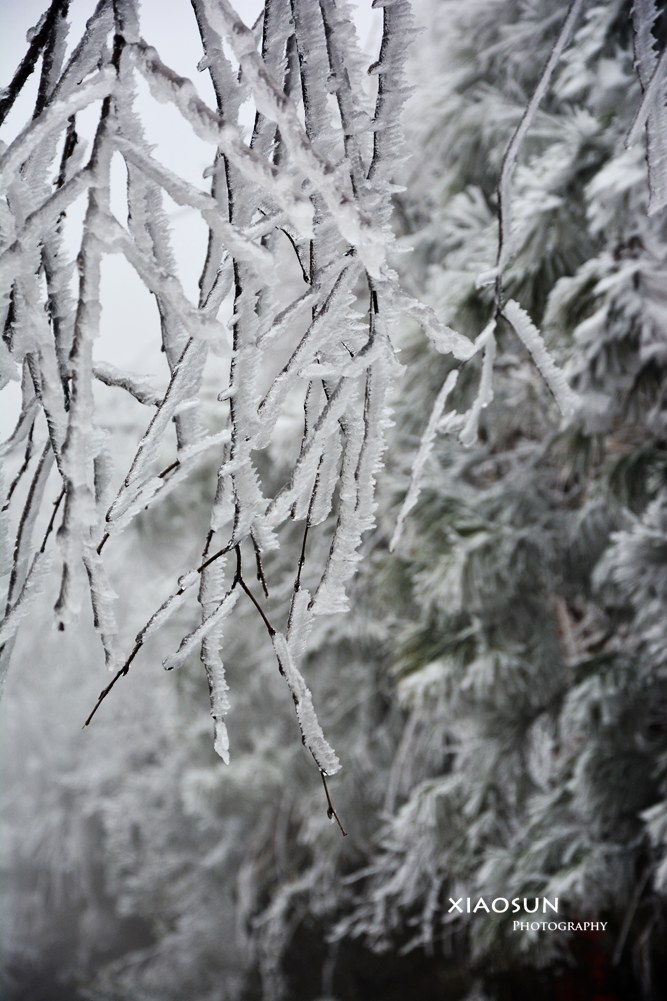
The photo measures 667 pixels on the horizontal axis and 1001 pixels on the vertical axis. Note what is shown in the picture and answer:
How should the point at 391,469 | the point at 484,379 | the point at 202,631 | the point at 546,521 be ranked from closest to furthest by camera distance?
1. the point at 202,631
2. the point at 484,379
3. the point at 546,521
4. the point at 391,469

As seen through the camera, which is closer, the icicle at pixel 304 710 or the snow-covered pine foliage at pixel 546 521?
the icicle at pixel 304 710

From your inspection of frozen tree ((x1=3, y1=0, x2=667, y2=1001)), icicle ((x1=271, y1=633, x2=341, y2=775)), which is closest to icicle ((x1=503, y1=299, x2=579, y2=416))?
frozen tree ((x1=3, y1=0, x2=667, y2=1001))

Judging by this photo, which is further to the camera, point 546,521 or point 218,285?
point 546,521

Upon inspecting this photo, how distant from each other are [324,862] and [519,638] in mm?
1414

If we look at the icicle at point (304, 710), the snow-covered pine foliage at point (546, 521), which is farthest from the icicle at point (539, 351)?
the snow-covered pine foliage at point (546, 521)

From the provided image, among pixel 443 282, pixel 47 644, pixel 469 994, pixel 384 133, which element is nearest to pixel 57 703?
pixel 47 644

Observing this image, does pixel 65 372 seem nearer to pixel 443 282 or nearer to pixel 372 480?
pixel 372 480

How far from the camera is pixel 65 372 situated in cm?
35

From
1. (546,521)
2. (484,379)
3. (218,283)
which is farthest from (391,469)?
(218,283)

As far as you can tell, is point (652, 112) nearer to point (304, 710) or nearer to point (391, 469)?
point (304, 710)

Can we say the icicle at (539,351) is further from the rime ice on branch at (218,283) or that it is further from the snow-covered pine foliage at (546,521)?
the snow-covered pine foliage at (546,521)

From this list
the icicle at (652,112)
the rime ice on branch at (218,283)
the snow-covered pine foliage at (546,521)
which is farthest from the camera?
the snow-covered pine foliage at (546,521)

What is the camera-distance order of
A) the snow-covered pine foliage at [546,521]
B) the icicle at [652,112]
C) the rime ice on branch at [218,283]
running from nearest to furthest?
the rime ice on branch at [218,283], the icicle at [652,112], the snow-covered pine foliage at [546,521]

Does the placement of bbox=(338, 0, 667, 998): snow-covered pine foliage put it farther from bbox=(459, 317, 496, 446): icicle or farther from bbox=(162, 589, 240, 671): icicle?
bbox=(162, 589, 240, 671): icicle
